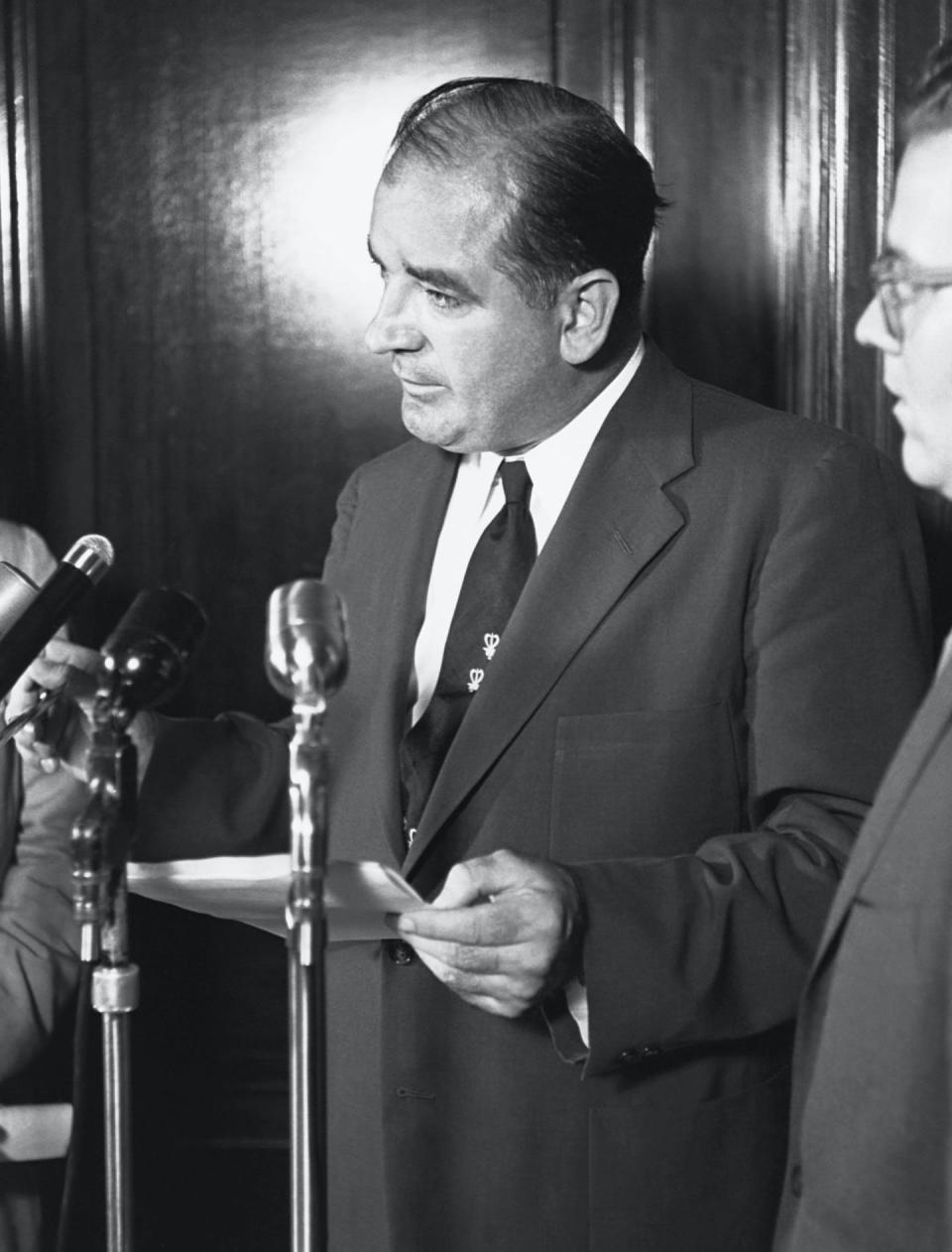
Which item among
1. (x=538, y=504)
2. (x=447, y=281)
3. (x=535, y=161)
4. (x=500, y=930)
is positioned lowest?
(x=500, y=930)

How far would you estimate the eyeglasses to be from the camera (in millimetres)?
1144

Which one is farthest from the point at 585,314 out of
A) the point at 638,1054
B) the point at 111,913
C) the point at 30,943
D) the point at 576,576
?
the point at 30,943

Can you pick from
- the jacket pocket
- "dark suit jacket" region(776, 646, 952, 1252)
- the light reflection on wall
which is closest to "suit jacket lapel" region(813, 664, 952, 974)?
"dark suit jacket" region(776, 646, 952, 1252)

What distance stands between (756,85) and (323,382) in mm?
717

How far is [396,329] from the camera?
175cm

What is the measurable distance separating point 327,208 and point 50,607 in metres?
1.21

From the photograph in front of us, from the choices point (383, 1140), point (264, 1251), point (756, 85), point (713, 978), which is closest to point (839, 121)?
point (756, 85)

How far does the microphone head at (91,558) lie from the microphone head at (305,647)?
277mm

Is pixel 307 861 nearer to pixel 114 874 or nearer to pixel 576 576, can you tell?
pixel 114 874

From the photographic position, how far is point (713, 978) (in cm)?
155

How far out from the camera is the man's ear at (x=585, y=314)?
1.77 m

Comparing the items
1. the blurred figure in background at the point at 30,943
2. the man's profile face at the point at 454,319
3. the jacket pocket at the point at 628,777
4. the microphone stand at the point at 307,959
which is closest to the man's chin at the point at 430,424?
the man's profile face at the point at 454,319

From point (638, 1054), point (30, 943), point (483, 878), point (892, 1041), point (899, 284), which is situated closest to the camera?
point (892, 1041)

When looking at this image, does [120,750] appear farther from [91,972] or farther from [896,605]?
[896,605]
